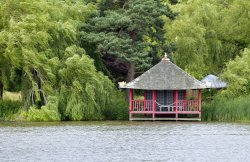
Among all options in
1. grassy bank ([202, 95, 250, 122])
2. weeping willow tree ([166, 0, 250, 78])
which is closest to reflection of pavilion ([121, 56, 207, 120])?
grassy bank ([202, 95, 250, 122])

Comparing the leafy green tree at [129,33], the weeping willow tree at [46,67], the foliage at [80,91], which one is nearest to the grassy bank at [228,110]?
the leafy green tree at [129,33]

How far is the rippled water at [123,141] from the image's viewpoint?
26328 mm

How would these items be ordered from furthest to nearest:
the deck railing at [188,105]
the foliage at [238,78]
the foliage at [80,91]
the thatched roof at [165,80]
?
the foliage at [238,78] → the deck railing at [188,105] → the thatched roof at [165,80] → the foliage at [80,91]

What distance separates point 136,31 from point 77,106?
26.0 feet

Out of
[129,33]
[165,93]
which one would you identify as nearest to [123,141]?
[165,93]

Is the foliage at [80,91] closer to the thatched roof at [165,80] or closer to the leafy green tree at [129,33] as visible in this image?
the thatched roof at [165,80]

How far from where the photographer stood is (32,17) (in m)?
43.1

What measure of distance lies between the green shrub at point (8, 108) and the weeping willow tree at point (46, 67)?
3.65 ft

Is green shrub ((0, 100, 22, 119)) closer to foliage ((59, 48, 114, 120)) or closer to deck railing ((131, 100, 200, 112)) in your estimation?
foliage ((59, 48, 114, 120))

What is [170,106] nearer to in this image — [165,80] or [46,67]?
[165,80]

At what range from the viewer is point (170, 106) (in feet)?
147

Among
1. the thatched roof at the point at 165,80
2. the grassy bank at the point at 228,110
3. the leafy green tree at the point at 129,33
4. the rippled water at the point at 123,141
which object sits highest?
the leafy green tree at the point at 129,33

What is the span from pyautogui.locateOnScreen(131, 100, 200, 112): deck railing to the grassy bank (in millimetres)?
819

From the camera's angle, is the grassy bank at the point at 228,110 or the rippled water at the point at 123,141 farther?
the grassy bank at the point at 228,110
